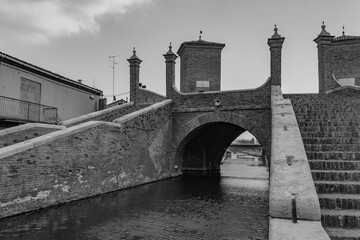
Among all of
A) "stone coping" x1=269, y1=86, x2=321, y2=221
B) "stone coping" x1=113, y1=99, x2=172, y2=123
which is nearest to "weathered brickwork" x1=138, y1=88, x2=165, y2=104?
"stone coping" x1=113, y1=99, x2=172, y2=123

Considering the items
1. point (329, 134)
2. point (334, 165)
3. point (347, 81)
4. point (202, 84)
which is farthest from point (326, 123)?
point (347, 81)

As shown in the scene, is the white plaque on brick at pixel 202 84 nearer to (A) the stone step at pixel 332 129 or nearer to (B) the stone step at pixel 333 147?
(A) the stone step at pixel 332 129

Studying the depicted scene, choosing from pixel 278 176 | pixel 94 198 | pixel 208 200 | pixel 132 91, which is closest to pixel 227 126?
pixel 132 91

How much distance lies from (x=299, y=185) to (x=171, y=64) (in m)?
14.8


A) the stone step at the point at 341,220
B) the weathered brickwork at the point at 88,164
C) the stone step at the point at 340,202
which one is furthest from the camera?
the weathered brickwork at the point at 88,164

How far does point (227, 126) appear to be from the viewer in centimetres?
2003

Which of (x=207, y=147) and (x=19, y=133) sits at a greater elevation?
(x=19, y=133)

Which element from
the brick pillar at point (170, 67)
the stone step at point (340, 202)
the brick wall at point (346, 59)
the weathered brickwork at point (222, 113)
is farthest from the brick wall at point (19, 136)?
the brick wall at point (346, 59)

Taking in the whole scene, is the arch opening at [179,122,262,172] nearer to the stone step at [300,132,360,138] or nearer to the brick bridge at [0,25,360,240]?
the brick bridge at [0,25,360,240]

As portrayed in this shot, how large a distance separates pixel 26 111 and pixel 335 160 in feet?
48.9

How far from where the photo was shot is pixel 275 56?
50.4 ft

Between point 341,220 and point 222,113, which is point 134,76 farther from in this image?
point 341,220

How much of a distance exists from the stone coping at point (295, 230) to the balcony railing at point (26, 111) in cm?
1301

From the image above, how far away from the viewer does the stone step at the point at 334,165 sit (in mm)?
5934
